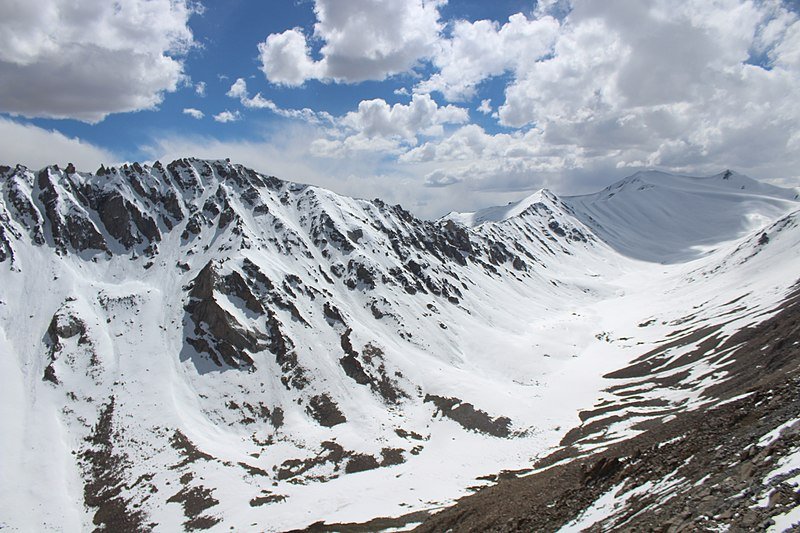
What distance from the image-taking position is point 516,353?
→ 137 m

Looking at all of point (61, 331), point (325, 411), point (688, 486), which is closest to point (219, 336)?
point (325, 411)

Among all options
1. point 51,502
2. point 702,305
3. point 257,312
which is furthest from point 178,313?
point 702,305

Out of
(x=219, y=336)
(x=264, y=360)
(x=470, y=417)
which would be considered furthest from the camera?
(x=219, y=336)

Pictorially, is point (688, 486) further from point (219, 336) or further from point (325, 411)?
point (219, 336)

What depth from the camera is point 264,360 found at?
360 feet

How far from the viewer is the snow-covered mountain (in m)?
74.4

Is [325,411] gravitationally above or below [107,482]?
below

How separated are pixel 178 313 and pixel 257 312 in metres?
20.1

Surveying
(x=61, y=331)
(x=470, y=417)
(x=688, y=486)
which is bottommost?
(x=470, y=417)

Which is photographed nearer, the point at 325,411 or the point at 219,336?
the point at 325,411

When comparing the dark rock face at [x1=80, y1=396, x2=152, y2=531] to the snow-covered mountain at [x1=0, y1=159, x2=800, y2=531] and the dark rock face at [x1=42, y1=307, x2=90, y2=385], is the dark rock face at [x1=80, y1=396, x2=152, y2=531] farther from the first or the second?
the dark rock face at [x1=42, y1=307, x2=90, y2=385]

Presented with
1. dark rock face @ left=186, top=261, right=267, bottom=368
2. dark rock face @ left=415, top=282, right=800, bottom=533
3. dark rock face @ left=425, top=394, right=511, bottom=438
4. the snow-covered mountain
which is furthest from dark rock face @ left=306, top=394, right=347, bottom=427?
dark rock face @ left=415, top=282, right=800, bottom=533

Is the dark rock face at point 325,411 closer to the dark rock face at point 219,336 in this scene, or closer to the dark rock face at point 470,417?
the dark rock face at point 219,336

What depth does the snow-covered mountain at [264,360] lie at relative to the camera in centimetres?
7438
